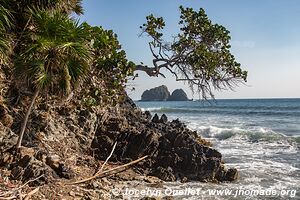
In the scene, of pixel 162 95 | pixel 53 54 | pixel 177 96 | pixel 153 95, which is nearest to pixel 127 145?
pixel 53 54

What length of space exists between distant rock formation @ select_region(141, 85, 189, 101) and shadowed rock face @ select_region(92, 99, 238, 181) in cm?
12953

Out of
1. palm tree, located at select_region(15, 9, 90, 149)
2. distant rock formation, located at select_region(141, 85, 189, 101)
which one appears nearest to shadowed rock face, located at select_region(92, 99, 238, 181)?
palm tree, located at select_region(15, 9, 90, 149)

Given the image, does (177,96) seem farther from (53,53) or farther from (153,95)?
(53,53)

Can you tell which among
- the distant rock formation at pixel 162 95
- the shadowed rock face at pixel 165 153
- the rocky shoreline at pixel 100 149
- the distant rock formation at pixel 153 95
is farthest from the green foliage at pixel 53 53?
the distant rock formation at pixel 153 95

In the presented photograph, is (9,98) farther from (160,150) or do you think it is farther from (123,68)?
Answer: (160,150)

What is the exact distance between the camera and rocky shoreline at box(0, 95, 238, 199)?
827 centimetres

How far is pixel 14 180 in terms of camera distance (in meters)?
7.04

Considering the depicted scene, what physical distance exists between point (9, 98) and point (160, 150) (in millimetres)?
4643

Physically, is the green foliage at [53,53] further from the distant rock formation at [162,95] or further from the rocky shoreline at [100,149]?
the distant rock formation at [162,95]

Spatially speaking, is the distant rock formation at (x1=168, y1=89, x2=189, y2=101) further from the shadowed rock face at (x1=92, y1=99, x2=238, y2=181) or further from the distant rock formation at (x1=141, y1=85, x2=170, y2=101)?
the shadowed rock face at (x1=92, y1=99, x2=238, y2=181)

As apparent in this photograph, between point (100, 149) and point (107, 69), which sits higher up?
point (107, 69)

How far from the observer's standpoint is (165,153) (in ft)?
36.0

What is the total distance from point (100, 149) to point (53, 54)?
4672 millimetres

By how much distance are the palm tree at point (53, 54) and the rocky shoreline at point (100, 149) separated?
171 cm
